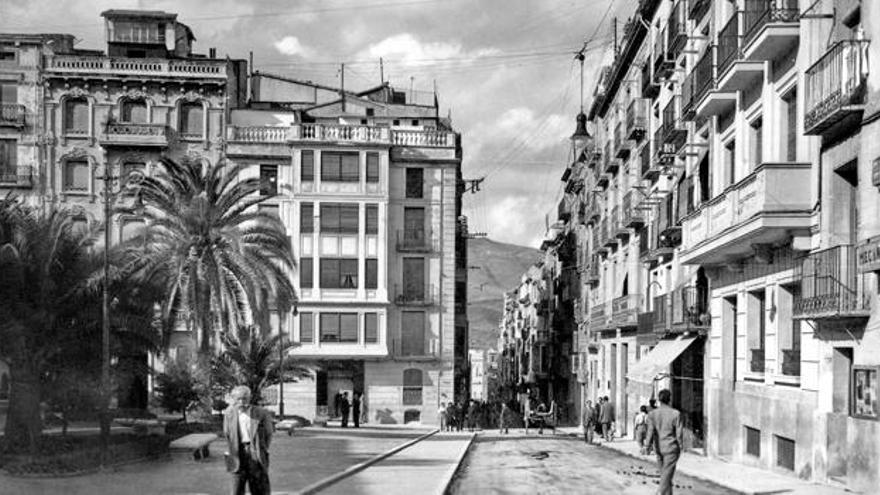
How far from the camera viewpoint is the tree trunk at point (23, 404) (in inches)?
882

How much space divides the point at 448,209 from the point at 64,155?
2011 cm

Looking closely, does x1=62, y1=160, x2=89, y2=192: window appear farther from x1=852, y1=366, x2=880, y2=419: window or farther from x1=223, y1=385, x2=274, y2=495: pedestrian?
x1=223, y1=385, x2=274, y2=495: pedestrian

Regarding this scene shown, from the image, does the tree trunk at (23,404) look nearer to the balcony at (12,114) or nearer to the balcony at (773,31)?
the balcony at (773,31)

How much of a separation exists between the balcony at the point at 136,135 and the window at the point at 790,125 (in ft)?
128

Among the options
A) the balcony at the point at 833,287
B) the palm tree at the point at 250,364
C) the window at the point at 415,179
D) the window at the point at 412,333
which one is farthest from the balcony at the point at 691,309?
the window at the point at 415,179

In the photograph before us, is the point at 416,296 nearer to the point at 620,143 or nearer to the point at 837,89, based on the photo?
the point at 620,143

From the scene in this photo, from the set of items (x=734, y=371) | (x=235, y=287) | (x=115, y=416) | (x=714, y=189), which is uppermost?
(x=714, y=189)

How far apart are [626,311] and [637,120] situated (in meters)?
7.45

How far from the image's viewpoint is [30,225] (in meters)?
22.2

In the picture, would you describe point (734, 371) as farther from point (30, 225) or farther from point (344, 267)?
point (344, 267)

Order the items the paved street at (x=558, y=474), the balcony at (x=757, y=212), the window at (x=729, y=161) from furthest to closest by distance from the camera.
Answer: the window at (x=729, y=161) → the balcony at (x=757, y=212) → the paved street at (x=558, y=474)

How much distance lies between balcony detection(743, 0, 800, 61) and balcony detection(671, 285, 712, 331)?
8468 mm

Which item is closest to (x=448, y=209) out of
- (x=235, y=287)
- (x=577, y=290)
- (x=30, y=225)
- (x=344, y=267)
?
(x=344, y=267)

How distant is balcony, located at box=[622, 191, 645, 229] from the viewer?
132ft
